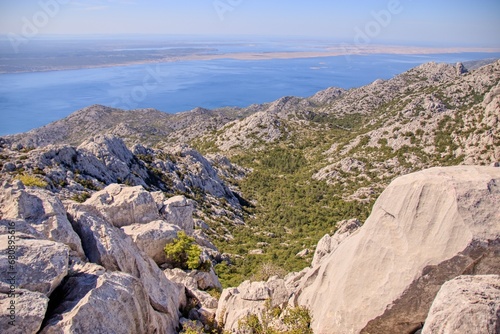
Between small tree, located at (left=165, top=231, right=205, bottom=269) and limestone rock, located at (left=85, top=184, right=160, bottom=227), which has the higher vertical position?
limestone rock, located at (left=85, top=184, right=160, bottom=227)

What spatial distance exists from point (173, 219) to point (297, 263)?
16.2 m

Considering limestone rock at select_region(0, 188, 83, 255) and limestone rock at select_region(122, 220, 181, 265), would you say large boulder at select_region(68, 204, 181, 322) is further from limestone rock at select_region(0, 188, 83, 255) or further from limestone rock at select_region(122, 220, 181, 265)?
limestone rock at select_region(122, 220, 181, 265)

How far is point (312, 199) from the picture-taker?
64375mm

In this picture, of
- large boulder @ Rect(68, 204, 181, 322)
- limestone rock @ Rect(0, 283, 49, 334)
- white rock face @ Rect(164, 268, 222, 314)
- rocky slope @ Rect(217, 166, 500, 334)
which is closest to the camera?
limestone rock @ Rect(0, 283, 49, 334)

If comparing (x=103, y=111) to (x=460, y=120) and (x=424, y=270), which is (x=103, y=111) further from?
(x=424, y=270)

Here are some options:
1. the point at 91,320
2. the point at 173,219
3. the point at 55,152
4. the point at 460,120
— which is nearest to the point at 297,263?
the point at 173,219

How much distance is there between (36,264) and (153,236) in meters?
11.4

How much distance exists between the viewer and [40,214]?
14602mm

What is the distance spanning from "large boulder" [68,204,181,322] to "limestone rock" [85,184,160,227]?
4417 mm

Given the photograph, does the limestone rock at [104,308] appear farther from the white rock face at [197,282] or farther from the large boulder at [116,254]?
the white rock face at [197,282]

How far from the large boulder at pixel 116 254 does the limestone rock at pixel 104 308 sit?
7.79 feet

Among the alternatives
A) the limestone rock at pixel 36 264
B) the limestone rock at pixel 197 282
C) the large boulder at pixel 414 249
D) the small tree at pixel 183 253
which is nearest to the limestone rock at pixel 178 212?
the small tree at pixel 183 253

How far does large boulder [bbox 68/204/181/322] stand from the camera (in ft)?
50.0

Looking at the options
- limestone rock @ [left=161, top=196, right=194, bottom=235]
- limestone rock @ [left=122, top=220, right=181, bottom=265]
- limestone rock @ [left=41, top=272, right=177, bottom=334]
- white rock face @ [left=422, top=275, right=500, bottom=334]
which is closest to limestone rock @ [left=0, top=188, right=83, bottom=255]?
limestone rock @ [left=41, top=272, right=177, bottom=334]
